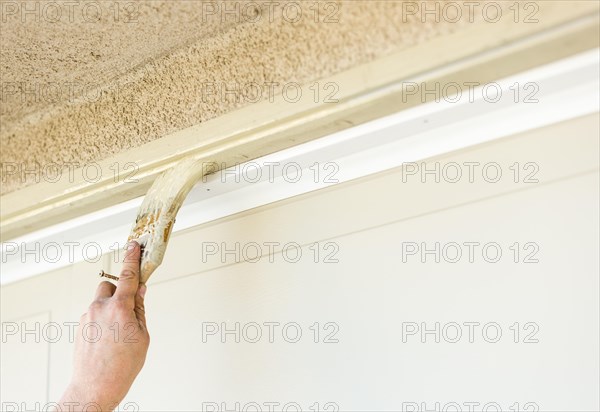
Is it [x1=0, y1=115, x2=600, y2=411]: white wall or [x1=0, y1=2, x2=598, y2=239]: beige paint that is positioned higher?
[x1=0, y1=2, x2=598, y2=239]: beige paint

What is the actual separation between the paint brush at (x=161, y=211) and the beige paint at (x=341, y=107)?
0.03 metres

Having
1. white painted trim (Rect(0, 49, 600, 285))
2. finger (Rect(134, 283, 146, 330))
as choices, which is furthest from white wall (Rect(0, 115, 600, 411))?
finger (Rect(134, 283, 146, 330))

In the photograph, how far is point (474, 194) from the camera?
100 centimetres

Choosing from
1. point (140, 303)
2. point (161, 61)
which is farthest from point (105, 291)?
point (161, 61)

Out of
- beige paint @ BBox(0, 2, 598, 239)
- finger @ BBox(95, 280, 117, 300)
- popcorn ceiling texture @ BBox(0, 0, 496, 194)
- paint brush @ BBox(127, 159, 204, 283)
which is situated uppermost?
popcorn ceiling texture @ BBox(0, 0, 496, 194)

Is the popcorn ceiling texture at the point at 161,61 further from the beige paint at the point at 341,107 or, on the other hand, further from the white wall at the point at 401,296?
the white wall at the point at 401,296

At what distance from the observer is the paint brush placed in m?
1.13

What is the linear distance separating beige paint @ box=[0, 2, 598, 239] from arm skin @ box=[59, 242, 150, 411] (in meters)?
0.20

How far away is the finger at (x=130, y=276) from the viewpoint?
1.11 m

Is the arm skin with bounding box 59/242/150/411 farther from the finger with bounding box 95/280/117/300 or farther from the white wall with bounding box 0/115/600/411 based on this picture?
the white wall with bounding box 0/115/600/411

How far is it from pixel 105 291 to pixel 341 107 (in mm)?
462

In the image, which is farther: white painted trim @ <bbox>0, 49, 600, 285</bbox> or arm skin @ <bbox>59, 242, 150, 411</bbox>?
arm skin @ <bbox>59, 242, 150, 411</bbox>

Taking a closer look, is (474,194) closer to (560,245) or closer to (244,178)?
(560,245)

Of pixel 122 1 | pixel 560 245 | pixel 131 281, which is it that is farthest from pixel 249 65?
pixel 560 245
